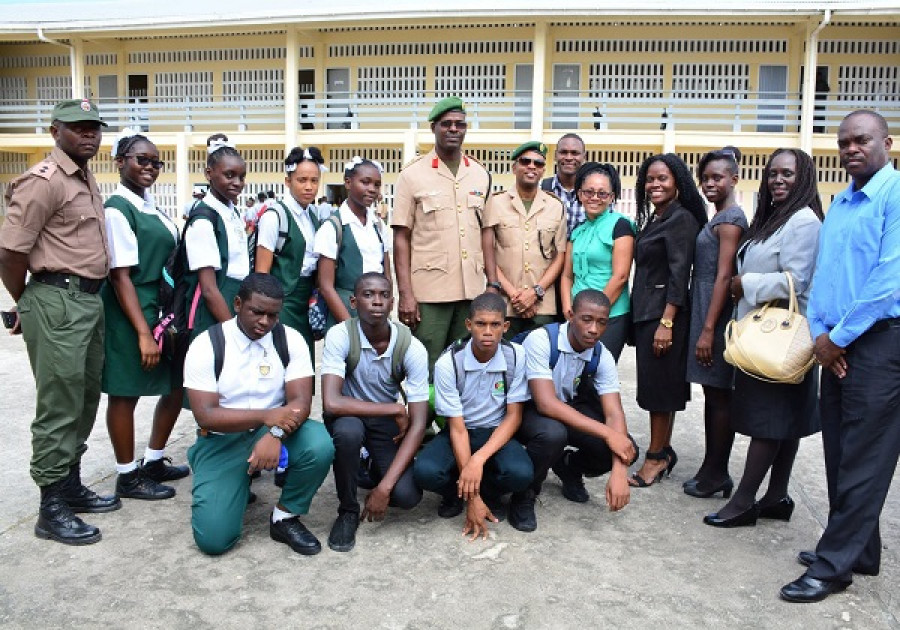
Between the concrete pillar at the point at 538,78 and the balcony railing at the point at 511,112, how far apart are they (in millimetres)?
281

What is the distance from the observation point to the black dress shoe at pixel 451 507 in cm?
396

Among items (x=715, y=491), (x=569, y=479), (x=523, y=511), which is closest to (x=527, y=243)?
(x=569, y=479)

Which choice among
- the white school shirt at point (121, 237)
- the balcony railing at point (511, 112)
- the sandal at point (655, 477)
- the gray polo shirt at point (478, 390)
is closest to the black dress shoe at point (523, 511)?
the gray polo shirt at point (478, 390)

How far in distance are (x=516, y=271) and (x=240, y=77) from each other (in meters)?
17.0

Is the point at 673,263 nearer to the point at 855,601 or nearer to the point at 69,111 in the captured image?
the point at 855,601

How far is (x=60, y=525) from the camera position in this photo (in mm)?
3580

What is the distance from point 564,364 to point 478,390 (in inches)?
19.1

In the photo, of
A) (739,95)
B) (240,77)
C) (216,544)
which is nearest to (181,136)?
(240,77)

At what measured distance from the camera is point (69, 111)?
3588 millimetres

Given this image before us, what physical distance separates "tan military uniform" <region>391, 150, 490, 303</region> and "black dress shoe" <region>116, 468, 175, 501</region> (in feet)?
5.88

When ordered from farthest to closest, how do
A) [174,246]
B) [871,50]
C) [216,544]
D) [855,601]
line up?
[871,50] → [174,246] → [216,544] → [855,601]

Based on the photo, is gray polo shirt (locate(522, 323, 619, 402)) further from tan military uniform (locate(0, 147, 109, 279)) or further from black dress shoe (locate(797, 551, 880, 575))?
tan military uniform (locate(0, 147, 109, 279))

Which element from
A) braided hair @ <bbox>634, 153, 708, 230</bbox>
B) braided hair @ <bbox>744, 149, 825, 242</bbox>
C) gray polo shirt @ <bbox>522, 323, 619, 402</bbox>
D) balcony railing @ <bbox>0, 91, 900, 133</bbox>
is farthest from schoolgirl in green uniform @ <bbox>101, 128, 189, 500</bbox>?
balcony railing @ <bbox>0, 91, 900, 133</bbox>

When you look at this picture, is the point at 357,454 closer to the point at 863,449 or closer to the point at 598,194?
the point at 598,194
